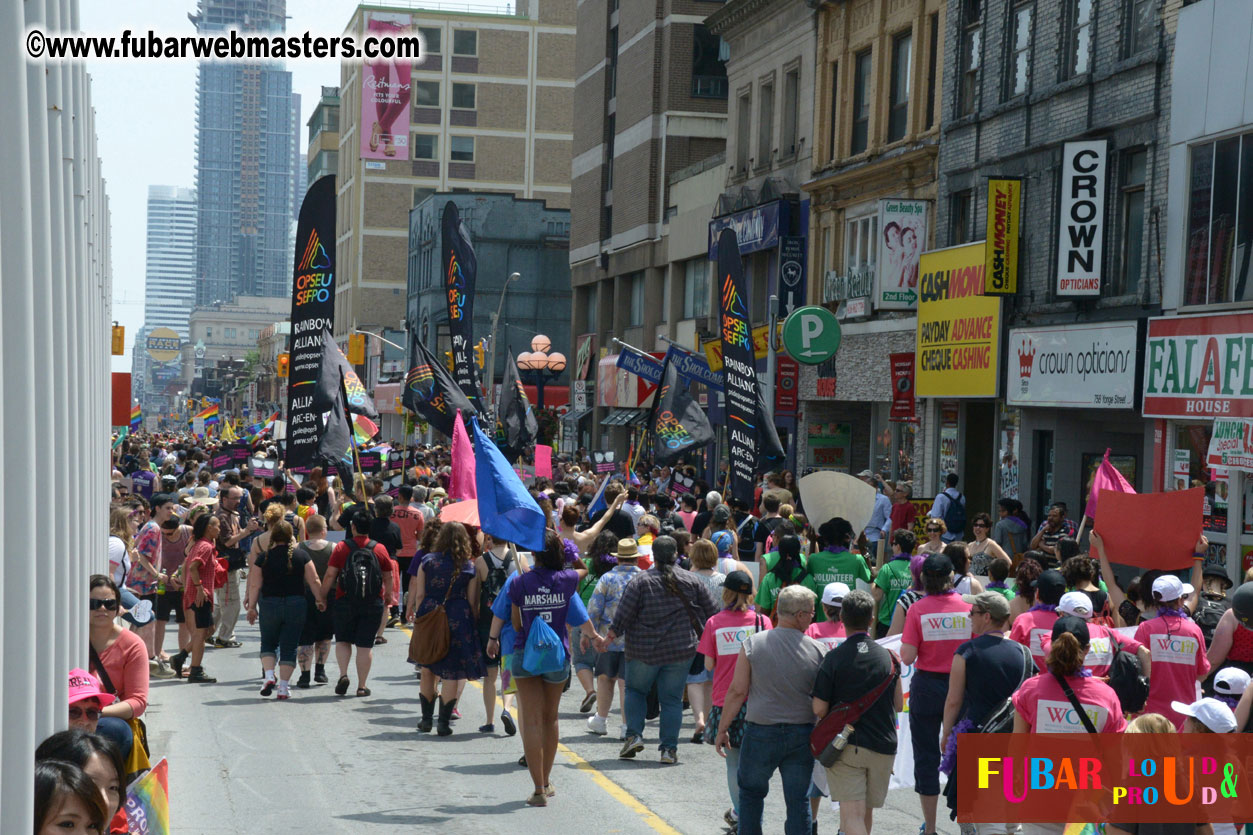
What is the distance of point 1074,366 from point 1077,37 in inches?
206

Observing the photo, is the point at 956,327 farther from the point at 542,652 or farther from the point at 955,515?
the point at 542,652

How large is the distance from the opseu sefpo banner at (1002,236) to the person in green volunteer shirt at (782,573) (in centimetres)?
1280

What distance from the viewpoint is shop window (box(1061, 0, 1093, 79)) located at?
74.7ft

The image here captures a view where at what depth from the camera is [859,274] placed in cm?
2973

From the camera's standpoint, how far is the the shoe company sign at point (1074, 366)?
21000mm

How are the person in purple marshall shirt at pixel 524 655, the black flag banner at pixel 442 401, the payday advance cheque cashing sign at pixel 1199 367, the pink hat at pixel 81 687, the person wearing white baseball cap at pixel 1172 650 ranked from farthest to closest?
the black flag banner at pixel 442 401, the payday advance cheque cashing sign at pixel 1199 367, the person in purple marshall shirt at pixel 524 655, the person wearing white baseball cap at pixel 1172 650, the pink hat at pixel 81 687

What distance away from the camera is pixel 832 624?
29.8 ft

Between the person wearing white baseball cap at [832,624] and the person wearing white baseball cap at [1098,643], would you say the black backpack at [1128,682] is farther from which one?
the person wearing white baseball cap at [832,624]

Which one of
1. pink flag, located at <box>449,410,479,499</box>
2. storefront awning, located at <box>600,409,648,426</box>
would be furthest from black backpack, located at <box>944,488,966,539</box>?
storefront awning, located at <box>600,409,648,426</box>

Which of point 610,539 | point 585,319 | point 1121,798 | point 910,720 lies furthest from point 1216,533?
point 585,319

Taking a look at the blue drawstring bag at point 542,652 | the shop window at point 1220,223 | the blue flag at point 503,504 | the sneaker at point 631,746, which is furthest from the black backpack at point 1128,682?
the shop window at point 1220,223

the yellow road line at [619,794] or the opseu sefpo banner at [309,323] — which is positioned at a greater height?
the opseu sefpo banner at [309,323]

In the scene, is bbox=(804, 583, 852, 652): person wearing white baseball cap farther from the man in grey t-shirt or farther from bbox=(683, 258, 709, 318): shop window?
bbox=(683, 258, 709, 318): shop window

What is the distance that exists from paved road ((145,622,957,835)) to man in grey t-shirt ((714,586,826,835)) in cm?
118
